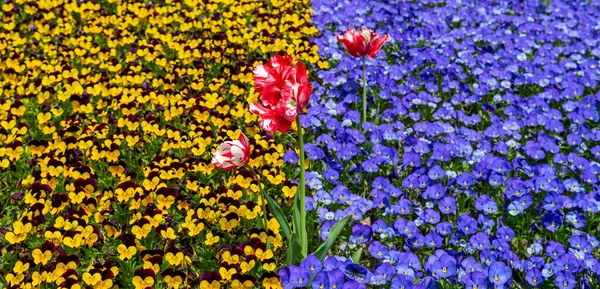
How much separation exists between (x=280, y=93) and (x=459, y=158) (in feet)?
6.78

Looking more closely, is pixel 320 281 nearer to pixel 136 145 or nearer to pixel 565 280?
pixel 565 280

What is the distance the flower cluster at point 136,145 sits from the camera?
3477mm

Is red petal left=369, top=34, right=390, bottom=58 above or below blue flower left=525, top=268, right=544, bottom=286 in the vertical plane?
above

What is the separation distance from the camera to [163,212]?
374cm

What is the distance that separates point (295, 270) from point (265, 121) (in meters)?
0.88

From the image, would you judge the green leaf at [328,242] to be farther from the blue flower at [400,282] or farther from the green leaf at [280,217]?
the blue flower at [400,282]

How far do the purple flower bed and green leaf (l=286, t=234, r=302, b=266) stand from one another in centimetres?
12

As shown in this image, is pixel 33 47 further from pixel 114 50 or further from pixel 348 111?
pixel 348 111

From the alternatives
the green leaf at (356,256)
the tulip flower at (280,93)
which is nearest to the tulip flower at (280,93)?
the tulip flower at (280,93)

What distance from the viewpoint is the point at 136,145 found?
4617 millimetres

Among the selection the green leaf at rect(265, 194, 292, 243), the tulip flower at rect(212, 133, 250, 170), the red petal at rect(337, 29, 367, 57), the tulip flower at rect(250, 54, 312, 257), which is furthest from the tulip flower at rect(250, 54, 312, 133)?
the red petal at rect(337, 29, 367, 57)

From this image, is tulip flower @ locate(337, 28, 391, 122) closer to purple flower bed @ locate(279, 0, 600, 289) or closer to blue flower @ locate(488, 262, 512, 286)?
purple flower bed @ locate(279, 0, 600, 289)

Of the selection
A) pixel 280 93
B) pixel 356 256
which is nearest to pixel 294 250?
pixel 356 256

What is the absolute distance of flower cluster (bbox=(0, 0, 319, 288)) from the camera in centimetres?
348
